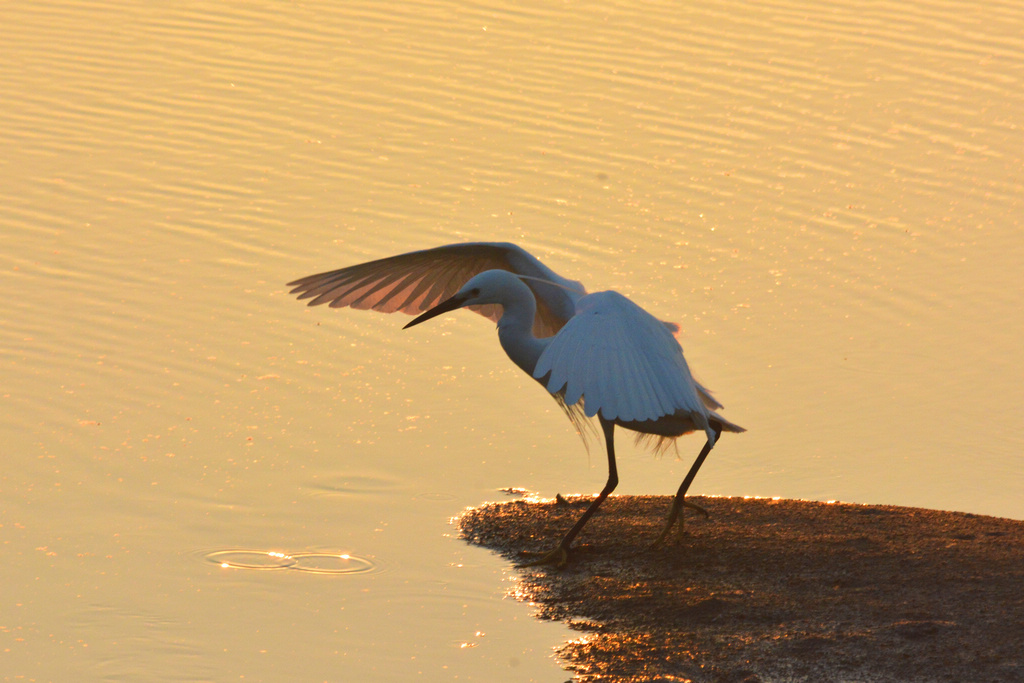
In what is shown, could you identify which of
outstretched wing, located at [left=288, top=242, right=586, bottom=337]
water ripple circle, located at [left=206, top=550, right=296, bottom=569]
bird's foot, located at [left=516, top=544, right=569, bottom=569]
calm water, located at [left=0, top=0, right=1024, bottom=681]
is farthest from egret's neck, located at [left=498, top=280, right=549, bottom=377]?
water ripple circle, located at [left=206, top=550, right=296, bottom=569]

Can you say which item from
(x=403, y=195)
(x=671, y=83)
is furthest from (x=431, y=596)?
(x=671, y=83)

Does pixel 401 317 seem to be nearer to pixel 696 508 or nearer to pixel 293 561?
pixel 696 508

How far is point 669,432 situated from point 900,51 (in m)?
11.4

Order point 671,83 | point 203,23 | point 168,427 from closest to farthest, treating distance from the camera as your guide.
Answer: point 168,427, point 671,83, point 203,23

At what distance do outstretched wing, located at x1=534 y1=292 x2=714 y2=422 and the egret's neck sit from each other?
1.83 ft

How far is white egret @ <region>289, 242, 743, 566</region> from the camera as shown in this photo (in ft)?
20.7

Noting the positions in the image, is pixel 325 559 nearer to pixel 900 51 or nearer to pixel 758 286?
pixel 758 286

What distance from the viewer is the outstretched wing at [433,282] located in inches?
301

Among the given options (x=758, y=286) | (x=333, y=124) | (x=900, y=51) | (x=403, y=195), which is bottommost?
(x=758, y=286)

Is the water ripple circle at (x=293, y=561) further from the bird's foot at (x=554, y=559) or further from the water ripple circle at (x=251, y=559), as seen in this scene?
the bird's foot at (x=554, y=559)

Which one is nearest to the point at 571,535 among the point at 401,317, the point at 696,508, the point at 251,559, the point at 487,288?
the point at 696,508

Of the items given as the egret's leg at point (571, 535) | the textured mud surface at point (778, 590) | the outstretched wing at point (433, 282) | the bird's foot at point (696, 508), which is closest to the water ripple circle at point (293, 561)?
the textured mud surface at point (778, 590)

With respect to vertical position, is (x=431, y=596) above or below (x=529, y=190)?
below

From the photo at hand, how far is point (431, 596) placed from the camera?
6.73 m
